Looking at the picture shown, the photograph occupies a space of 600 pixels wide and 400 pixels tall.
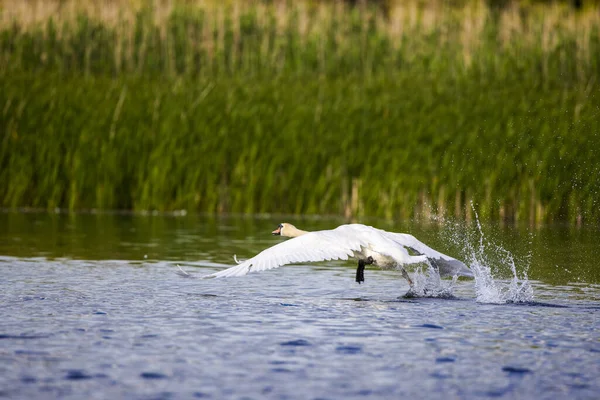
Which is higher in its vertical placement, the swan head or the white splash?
the swan head

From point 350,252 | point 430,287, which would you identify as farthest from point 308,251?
point 430,287

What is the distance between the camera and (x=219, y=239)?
15047mm

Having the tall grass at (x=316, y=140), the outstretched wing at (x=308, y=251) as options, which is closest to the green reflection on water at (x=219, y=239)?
the tall grass at (x=316, y=140)

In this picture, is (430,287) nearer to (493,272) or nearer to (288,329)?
(493,272)

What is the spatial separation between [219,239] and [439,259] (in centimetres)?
554

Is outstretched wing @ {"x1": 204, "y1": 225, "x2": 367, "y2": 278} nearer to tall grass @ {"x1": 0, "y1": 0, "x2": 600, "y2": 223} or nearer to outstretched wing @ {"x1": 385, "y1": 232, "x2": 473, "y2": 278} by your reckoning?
outstretched wing @ {"x1": 385, "y1": 232, "x2": 473, "y2": 278}

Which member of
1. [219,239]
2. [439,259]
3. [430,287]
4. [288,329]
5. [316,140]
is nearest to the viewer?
[288,329]

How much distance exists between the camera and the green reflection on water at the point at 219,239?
12.6 meters

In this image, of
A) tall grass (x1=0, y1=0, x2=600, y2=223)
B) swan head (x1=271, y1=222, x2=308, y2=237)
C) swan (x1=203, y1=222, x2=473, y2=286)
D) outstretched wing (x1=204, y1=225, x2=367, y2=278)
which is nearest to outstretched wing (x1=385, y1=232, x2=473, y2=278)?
swan (x1=203, y1=222, x2=473, y2=286)

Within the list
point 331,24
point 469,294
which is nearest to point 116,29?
point 331,24

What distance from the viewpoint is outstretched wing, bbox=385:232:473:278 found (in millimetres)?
10008

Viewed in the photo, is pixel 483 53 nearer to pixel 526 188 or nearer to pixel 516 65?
pixel 516 65

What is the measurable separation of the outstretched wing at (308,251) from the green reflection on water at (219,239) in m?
2.35

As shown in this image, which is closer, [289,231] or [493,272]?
[289,231]
